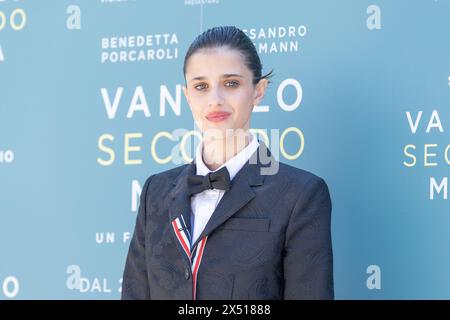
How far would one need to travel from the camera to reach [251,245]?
2.15 m

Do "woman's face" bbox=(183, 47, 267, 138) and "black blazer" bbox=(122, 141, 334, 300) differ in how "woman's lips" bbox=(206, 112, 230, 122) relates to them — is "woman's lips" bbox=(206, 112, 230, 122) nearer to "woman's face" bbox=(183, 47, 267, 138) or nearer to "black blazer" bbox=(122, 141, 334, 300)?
"woman's face" bbox=(183, 47, 267, 138)

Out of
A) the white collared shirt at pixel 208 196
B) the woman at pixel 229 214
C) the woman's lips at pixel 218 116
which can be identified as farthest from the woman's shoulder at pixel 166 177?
the woman's lips at pixel 218 116

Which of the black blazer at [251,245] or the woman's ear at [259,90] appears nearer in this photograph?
the black blazer at [251,245]

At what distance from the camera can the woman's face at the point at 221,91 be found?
2.28 meters

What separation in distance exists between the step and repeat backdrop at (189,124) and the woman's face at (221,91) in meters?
0.36

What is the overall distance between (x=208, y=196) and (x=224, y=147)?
0.14m

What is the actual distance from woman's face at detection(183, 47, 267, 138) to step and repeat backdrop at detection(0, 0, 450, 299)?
1.17 ft

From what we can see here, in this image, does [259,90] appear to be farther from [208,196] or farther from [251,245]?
[251,245]

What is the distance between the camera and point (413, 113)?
2479 mm

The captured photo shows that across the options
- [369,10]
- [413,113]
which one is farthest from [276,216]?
[369,10]

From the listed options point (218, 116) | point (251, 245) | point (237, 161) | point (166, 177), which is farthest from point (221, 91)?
point (251, 245)

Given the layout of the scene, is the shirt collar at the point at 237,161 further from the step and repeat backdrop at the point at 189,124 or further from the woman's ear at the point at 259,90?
the step and repeat backdrop at the point at 189,124

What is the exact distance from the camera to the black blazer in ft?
6.96

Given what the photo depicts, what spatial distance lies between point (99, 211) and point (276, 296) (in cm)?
87
